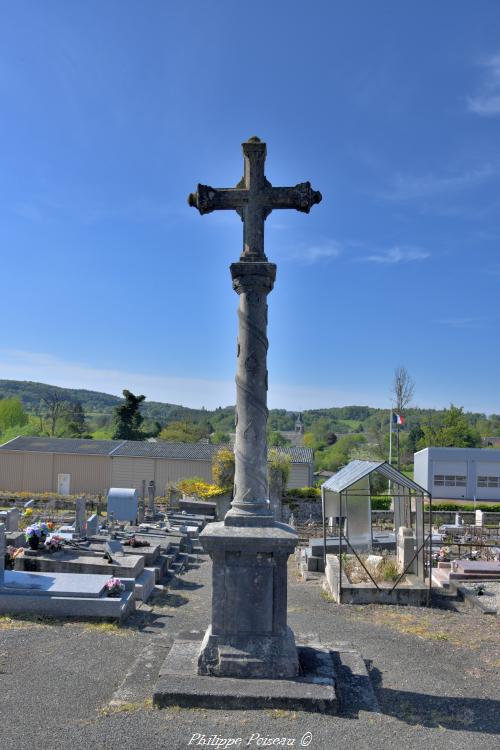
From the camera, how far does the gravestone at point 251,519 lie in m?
5.69

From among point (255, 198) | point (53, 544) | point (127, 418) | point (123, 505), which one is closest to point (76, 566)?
point (53, 544)

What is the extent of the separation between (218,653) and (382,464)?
26.3 feet

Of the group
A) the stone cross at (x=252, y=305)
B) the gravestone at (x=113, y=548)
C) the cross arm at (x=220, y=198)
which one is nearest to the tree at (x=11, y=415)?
the gravestone at (x=113, y=548)

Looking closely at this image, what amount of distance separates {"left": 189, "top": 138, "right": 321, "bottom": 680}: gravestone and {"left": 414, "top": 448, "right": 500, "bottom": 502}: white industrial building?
32.2 meters

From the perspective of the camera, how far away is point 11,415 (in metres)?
76.6

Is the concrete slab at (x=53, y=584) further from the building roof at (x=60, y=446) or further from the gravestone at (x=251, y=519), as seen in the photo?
the building roof at (x=60, y=446)

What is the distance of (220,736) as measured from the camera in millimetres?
4746

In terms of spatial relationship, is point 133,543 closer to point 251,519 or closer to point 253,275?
point 251,519

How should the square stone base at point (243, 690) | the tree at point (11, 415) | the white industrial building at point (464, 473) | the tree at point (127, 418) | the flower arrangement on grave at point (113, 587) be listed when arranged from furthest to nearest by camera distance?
the tree at point (11, 415)
the tree at point (127, 418)
the white industrial building at point (464, 473)
the flower arrangement on grave at point (113, 587)
the square stone base at point (243, 690)

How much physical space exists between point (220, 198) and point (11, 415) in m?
76.5

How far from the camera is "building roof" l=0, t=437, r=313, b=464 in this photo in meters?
35.8

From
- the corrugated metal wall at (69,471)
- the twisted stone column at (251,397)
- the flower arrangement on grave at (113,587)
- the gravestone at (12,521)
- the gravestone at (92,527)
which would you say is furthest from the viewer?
the corrugated metal wall at (69,471)

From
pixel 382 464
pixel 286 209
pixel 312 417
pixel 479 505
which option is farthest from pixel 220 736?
pixel 312 417

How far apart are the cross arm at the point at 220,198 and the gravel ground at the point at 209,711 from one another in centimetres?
482
